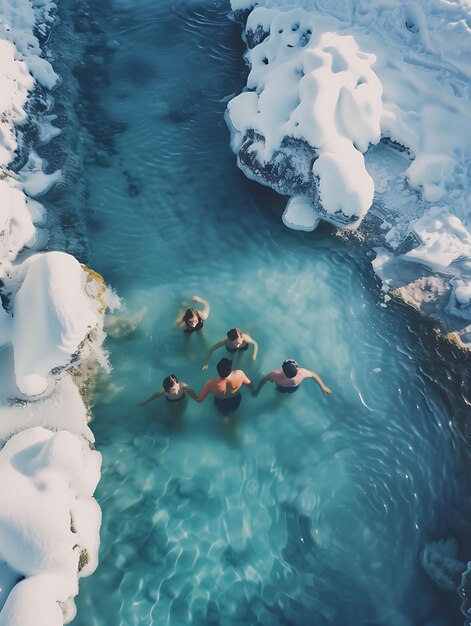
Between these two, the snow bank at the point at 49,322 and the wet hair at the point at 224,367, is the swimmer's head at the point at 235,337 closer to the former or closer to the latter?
the wet hair at the point at 224,367

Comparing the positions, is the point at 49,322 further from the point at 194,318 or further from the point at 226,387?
the point at 226,387

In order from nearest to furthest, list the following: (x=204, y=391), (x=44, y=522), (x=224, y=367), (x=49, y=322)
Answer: (x=44, y=522) < (x=224, y=367) < (x=49, y=322) < (x=204, y=391)

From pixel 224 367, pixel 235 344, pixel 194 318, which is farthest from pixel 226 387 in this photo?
pixel 194 318

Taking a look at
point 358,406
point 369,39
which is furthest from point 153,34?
point 358,406

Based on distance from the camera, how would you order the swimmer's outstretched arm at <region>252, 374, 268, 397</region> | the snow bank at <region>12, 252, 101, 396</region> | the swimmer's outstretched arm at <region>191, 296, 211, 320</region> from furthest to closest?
the swimmer's outstretched arm at <region>191, 296, 211, 320</region> → the swimmer's outstretched arm at <region>252, 374, 268, 397</region> → the snow bank at <region>12, 252, 101, 396</region>

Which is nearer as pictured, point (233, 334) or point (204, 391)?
point (204, 391)

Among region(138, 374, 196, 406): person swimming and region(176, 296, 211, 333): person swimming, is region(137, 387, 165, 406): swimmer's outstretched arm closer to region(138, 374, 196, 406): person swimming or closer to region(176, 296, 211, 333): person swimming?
region(138, 374, 196, 406): person swimming

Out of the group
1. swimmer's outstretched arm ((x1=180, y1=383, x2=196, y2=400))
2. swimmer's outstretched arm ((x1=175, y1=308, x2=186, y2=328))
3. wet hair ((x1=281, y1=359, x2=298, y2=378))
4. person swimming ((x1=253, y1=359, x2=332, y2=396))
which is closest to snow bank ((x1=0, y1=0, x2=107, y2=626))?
swimmer's outstretched arm ((x1=175, y1=308, x2=186, y2=328))
